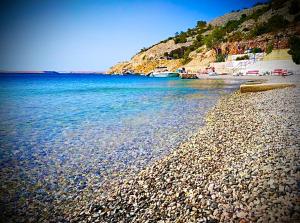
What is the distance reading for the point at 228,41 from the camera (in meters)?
83.4

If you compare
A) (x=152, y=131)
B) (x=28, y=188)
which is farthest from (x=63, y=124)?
(x=28, y=188)

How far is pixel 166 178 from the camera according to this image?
653 centimetres

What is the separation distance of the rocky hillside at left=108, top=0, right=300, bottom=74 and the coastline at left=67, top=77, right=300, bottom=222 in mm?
61183

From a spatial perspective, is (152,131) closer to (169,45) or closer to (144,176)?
(144,176)

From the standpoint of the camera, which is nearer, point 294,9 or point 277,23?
point 277,23

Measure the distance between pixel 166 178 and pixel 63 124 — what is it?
10.4 meters

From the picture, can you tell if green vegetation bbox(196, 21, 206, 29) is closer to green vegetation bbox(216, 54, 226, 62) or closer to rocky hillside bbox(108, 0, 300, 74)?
rocky hillside bbox(108, 0, 300, 74)

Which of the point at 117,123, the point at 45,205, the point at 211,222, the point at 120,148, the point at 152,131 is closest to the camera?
the point at 211,222

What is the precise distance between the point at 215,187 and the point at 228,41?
283ft

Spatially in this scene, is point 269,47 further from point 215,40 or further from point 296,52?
point 215,40

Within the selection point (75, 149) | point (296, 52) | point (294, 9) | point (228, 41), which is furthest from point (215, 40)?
point (75, 149)

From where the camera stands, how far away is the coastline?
4.54 m

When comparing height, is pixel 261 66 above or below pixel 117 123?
above

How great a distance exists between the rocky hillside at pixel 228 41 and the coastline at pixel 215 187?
201 feet
